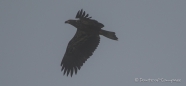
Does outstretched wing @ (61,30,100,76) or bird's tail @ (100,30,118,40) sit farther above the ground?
bird's tail @ (100,30,118,40)

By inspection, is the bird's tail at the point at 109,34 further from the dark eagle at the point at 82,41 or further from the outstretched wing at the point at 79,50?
the outstretched wing at the point at 79,50

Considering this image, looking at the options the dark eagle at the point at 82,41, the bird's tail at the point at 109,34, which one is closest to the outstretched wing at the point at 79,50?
the dark eagle at the point at 82,41

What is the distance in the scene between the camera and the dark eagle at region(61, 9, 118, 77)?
13363mm

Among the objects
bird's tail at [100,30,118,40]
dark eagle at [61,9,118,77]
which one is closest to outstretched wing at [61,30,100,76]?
dark eagle at [61,9,118,77]

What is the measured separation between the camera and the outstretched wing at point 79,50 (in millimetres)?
13711

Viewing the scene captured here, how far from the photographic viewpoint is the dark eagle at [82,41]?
13363mm

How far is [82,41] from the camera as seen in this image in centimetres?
1434

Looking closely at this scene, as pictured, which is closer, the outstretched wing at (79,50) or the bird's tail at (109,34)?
the bird's tail at (109,34)

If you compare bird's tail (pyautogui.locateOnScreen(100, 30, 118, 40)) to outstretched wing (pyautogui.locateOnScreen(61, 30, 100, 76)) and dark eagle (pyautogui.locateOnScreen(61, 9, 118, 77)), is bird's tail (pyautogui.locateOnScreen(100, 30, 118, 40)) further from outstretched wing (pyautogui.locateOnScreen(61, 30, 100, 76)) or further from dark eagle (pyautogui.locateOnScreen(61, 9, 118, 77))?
outstretched wing (pyautogui.locateOnScreen(61, 30, 100, 76))

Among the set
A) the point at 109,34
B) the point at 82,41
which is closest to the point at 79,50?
the point at 82,41

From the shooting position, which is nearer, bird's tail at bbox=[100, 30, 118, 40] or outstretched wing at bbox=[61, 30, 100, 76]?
bird's tail at bbox=[100, 30, 118, 40]

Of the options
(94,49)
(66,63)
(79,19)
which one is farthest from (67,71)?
(79,19)

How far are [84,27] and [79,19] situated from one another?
50 centimetres

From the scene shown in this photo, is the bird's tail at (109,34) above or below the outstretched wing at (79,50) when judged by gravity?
above
